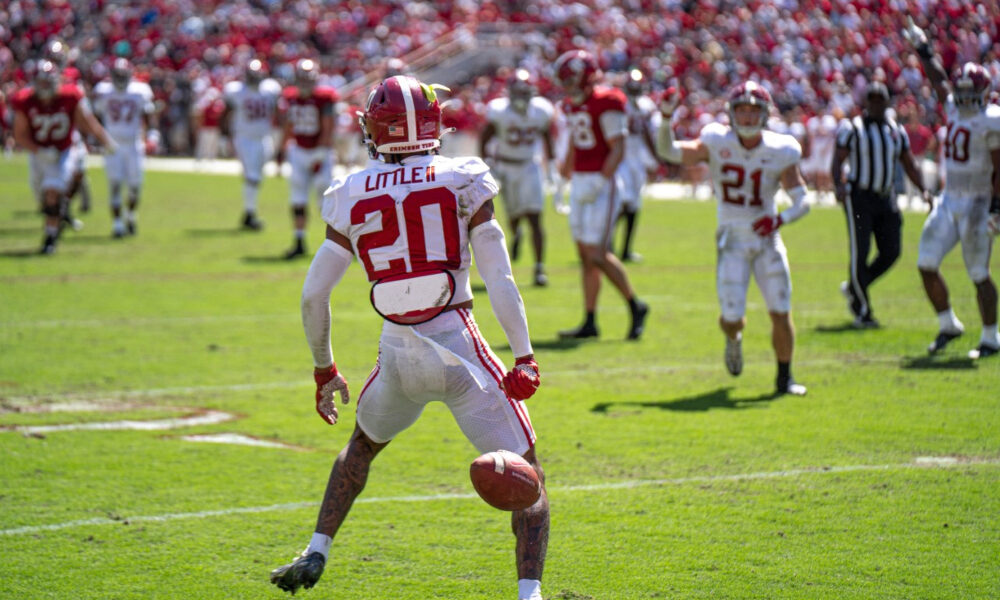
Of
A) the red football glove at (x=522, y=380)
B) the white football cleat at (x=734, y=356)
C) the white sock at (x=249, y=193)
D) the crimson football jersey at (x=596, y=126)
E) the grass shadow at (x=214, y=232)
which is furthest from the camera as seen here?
the white sock at (x=249, y=193)

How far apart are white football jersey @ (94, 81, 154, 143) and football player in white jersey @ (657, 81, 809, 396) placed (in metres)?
11.0

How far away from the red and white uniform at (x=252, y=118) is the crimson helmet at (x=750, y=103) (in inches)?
447

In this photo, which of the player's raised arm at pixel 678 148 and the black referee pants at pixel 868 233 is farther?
the black referee pants at pixel 868 233

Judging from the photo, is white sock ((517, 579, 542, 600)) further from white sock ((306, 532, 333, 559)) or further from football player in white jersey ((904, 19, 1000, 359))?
football player in white jersey ((904, 19, 1000, 359))

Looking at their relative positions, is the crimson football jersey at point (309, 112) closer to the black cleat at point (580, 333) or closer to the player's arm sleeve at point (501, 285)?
the black cleat at point (580, 333)

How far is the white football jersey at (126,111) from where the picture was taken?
1722 centimetres

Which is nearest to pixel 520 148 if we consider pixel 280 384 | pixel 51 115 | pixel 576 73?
pixel 576 73

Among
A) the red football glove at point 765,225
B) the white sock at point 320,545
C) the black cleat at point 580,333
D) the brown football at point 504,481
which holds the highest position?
the red football glove at point 765,225

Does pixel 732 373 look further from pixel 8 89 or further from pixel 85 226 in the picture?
pixel 8 89

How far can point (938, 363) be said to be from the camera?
9094 mm

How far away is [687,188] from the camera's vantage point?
28625 mm

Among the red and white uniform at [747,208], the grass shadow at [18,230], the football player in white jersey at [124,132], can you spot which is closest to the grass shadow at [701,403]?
the red and white uniform at [747,208]

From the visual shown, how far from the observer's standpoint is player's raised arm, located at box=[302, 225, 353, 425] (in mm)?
4383

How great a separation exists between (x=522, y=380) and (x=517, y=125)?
31.8 feet
